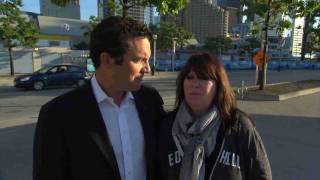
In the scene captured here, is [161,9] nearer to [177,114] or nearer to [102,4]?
[177,114]

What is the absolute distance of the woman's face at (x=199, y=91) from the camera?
8.18 feet

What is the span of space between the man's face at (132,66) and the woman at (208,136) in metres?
0.40

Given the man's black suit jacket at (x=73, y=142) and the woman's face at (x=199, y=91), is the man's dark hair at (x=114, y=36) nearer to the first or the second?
the man's black suit jacket at (x=73, y=142)

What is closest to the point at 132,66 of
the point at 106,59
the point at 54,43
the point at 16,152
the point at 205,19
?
the point at 106,59

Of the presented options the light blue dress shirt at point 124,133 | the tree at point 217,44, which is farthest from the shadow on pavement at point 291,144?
the tree at point 217,44

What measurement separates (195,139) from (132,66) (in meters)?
0.59

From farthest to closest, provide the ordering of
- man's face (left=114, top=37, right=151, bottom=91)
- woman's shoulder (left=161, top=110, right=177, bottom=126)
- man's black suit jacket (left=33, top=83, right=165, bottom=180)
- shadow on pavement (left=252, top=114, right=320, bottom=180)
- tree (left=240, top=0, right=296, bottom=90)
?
tree (left=240, top=0, right=296, bottom=90), shadow on pavement (left=252, top=114, right=320, bottom=180), woman's shoulder (left=161, top=110, right=177, bottom=126), man's face (left=114, top=37, right=151, bottom=91), man's black suit jacket (left=33, top=83, right=165, bottom=180)

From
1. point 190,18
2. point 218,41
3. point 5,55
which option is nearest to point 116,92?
point 5,55

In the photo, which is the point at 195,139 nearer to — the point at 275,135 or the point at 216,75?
the point at 216,75

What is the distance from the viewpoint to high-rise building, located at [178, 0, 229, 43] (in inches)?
4596

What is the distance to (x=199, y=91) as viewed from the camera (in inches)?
98.7

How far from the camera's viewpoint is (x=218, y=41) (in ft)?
225

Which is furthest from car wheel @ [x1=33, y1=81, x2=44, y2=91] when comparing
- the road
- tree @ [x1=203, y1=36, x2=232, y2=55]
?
tree @ [x1=203, y1=36, x2=232, y2=55]

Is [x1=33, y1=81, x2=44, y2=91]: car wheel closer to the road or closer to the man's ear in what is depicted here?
the road
